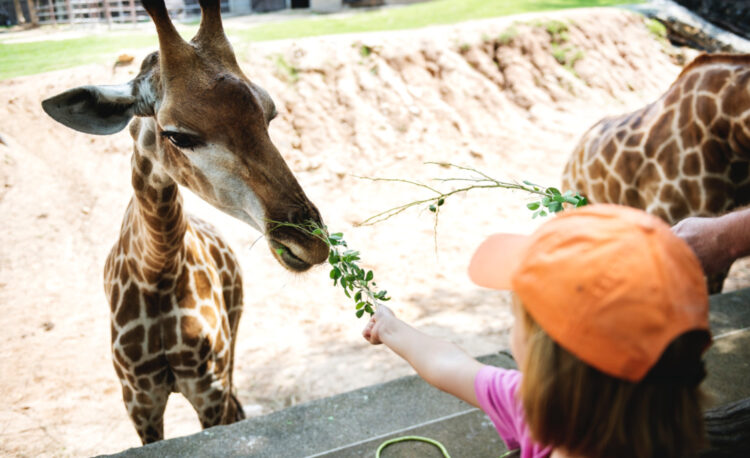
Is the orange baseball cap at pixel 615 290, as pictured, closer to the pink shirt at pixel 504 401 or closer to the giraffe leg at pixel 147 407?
the pink shirt at pixel 504 401

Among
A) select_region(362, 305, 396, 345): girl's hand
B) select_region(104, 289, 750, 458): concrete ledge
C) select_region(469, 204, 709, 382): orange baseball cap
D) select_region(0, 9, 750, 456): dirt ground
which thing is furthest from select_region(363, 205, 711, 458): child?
select_region(104, 289, 750, 458): concrete ledge

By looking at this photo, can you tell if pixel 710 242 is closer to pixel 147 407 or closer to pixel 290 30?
pixel 147 407

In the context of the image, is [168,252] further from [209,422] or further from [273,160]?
[209,422]

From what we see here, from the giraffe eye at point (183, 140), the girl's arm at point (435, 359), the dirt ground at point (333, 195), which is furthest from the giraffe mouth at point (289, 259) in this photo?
the girl's arm at point (435, 359)

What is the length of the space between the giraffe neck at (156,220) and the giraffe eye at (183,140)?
21 cm

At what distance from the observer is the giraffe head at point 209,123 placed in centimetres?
226

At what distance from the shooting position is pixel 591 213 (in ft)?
3.72

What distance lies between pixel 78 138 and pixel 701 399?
6.59 m

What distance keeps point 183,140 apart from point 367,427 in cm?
171

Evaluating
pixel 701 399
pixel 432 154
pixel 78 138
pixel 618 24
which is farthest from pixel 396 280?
pixel 618 24

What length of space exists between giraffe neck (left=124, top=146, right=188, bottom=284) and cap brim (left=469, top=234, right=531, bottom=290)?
5.44ft

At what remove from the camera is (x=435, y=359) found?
1616 millimetres

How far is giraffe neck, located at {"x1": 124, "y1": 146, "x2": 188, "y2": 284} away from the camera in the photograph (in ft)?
8.25

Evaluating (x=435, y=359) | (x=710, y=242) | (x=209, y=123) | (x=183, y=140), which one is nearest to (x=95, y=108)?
(x=183, y=140)
